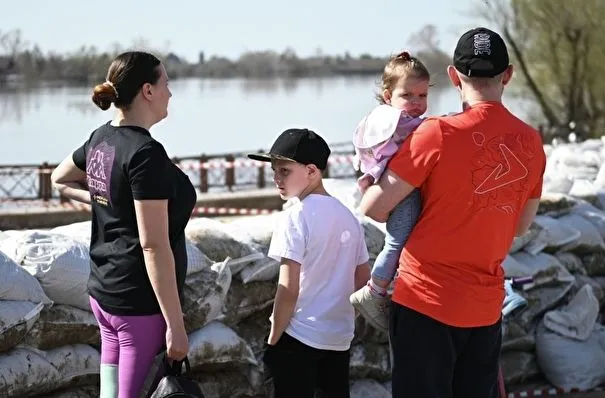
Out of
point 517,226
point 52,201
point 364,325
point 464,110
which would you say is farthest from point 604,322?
point 52,201

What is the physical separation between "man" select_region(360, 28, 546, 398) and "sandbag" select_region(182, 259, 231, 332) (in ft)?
4.13

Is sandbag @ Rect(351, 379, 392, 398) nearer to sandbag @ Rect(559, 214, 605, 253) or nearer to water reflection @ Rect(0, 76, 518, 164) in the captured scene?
sandbag @ Rect(559, 214, 605, 253)

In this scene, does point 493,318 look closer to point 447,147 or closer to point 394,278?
point 394,278

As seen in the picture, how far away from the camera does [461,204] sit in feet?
9.56

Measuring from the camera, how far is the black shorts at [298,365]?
339cm

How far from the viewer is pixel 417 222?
9.81 ft

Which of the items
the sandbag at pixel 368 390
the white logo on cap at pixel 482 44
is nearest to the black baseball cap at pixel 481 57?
the white logo on cap at pixel 482 44

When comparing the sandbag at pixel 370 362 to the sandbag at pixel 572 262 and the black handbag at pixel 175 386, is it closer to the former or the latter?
the sandbag at pixel 572 262

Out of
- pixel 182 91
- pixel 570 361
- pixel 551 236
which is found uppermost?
pixel 551 236

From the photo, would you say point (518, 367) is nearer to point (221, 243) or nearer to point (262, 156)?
point (221, 243)

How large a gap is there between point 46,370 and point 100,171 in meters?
1.18

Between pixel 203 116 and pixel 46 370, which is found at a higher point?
pixel 46 370

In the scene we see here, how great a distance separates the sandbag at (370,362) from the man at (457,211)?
5.32 ft

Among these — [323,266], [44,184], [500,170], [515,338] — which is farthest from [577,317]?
[44,184]
